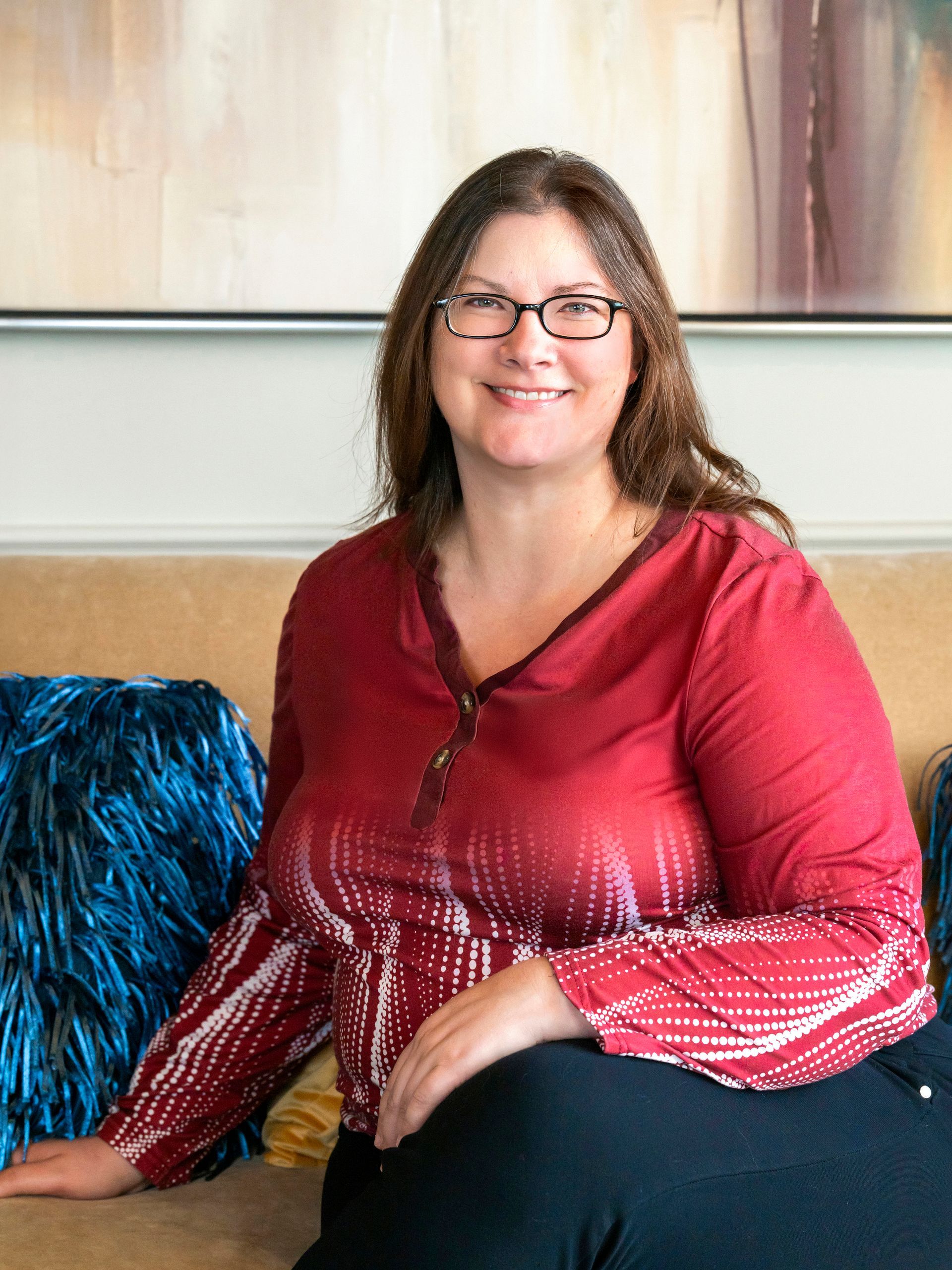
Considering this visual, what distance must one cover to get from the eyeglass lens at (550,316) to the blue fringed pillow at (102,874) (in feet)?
1.72

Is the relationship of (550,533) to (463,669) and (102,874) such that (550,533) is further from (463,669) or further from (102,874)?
(102,874)

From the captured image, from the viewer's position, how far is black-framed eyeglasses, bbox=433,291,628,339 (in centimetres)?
112

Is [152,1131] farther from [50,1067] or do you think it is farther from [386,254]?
[386,254]

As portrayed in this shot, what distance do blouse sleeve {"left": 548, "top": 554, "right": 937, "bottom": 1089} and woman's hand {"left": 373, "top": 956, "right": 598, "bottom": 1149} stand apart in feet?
0.05

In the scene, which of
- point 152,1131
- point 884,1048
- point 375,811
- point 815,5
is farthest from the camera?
point 815,5

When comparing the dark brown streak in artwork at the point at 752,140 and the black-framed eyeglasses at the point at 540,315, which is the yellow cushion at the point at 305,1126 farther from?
the dark brown streak in artwork at the point at 752,140

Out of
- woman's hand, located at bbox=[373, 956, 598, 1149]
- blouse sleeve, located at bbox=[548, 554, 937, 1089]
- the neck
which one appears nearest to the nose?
the neck

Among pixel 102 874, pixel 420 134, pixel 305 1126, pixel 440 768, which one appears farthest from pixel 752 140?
pixel 305 1126

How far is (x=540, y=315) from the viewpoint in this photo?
1.12 m

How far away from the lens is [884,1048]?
1.00 metres

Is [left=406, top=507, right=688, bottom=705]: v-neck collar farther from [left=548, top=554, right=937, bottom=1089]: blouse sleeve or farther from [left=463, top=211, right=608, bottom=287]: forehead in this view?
[left=463, top=211, right=608, bottom=287]: forehead

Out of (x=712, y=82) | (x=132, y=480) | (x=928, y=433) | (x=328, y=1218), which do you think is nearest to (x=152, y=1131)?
(x=328, y=1218)

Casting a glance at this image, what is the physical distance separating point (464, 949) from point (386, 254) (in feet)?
3.41

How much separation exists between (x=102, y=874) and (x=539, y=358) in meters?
0.68
